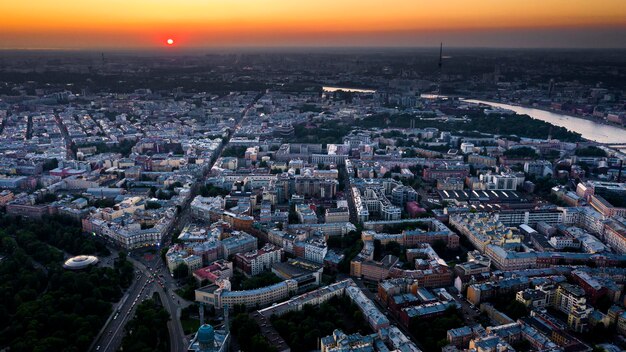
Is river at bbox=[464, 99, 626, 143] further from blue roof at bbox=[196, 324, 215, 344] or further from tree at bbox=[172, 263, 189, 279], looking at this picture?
blue roof at bbox=[196, 324, 215, 344]

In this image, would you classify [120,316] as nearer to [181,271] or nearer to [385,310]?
[181,271]

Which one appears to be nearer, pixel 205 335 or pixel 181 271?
pixel 205 335

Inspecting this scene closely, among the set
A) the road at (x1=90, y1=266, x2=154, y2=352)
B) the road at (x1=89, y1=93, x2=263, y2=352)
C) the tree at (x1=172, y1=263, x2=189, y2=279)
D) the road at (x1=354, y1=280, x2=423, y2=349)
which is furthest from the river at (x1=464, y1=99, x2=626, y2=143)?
the road at (x1=90, y1=266, x2=154, y2=352)

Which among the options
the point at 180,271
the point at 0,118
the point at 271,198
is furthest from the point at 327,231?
the point at 0,118

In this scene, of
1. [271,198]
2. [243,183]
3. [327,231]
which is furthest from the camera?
[243,183]

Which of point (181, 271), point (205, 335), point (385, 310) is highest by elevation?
point (205, 335)

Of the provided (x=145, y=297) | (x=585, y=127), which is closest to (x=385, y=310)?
(x=145, y=297)

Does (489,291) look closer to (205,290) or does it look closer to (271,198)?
(205,290)

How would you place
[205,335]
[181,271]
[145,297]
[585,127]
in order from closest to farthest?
[205,335] → [145,297] → [181,271] → [585,127]

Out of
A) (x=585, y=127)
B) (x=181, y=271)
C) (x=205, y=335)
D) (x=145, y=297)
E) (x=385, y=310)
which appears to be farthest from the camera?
(x=585, y=127)
